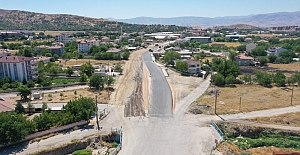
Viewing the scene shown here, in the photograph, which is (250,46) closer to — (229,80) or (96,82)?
(229,80)

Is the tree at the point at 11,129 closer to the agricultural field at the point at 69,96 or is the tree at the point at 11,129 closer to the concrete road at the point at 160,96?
the agricultural field at the point at 69,96

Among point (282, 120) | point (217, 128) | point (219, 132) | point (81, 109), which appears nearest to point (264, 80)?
point (282, 120)

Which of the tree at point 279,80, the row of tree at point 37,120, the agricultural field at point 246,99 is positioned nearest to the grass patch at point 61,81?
the row of tree at point 37,120

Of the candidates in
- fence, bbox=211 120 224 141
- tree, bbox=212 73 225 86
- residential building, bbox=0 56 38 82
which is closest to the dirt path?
fence, bbox=211 120 224 141

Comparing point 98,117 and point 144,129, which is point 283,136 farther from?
point 98,117

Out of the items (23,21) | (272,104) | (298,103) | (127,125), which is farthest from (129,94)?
(23,21)
